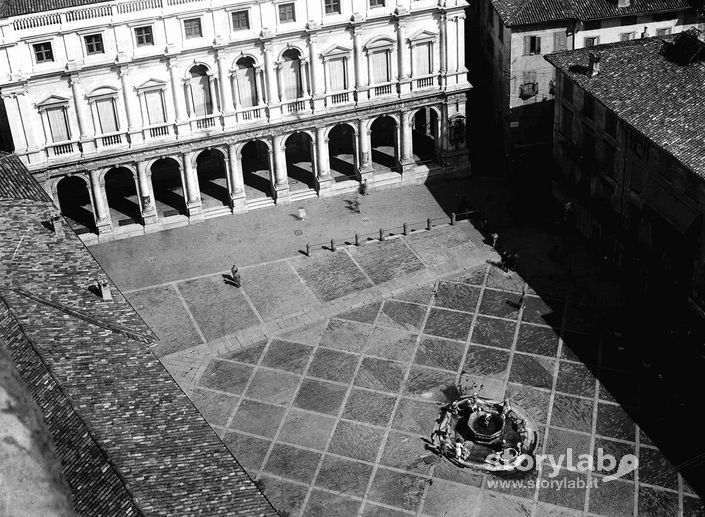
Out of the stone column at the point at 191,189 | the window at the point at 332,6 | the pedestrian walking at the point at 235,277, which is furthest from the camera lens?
the stone column at the point at 191,189

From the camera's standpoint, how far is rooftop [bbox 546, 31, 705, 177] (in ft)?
237

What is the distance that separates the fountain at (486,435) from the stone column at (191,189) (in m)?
34.3

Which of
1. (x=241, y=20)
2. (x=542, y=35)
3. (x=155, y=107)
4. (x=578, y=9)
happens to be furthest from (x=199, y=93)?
(x=578, y=9)

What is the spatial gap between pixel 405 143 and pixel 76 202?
1225 inches

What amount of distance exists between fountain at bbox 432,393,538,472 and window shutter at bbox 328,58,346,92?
117ft

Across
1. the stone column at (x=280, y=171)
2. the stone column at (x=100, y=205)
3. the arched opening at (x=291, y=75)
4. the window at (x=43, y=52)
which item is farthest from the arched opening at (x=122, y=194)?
the arched opening at (x=291, y=75)

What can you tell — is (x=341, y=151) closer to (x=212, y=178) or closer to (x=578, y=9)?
(x=212, y=178)

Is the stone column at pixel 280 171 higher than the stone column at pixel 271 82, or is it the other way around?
the stone column at pixel 271 82

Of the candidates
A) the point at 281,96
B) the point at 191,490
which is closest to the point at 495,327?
the point at 281,96

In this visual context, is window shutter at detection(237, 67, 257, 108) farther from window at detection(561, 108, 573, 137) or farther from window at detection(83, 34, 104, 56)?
window at detection(561, 108, 573, 137)

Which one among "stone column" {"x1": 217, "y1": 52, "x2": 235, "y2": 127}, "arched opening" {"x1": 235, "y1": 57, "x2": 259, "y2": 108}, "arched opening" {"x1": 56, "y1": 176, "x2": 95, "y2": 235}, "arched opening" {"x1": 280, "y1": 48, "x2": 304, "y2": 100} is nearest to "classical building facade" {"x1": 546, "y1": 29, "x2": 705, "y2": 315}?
"arched opening" {"x1": 280, "y1": 48, "x2": 304, "y2": 100}

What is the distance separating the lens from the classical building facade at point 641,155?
7219cm

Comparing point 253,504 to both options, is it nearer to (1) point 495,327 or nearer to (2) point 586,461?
(2) point 586,461

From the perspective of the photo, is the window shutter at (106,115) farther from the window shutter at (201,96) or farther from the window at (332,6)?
the window at (332,6)
